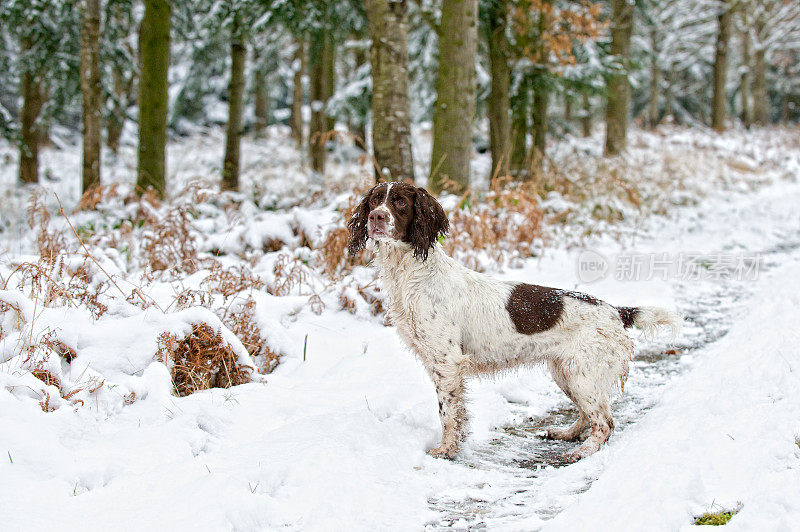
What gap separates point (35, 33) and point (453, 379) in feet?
41.9

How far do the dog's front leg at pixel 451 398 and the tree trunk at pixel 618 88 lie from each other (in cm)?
1133

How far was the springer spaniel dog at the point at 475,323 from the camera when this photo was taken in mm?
3531

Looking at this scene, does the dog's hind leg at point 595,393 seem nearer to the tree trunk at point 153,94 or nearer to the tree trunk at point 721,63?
the tree trunk at point 153,94

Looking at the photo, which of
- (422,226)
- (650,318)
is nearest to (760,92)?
(650,318)

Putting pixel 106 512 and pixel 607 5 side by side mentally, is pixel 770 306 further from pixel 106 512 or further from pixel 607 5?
pixel 607 5

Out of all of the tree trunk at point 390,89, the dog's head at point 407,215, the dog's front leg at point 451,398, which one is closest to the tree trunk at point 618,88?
the tree trunk at point 390,89

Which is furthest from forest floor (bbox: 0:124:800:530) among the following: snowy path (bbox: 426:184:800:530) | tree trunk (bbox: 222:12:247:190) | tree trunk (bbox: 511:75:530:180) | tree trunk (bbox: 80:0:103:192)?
tree trunk (bbox: 511:75:530:180)

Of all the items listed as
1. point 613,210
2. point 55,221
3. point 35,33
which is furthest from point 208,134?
point 613,210

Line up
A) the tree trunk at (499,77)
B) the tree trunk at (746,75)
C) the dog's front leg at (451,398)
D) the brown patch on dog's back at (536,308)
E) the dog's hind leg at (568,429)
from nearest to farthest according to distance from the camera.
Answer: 1. the dog's front leg at (451,398)
2. the brown patch on dog's back at (536,308)
3. the dog's hind leg at (568,429)
4. the tree trunk at (499,77)
5. the tree trunk at (746,75)

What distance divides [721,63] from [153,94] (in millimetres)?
19160

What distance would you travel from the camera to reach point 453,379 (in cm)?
354

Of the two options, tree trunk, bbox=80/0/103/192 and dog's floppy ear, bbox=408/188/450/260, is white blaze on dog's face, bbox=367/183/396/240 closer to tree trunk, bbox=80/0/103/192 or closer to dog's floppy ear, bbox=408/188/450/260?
dog's floppy ear, bbox=408/188/450/260

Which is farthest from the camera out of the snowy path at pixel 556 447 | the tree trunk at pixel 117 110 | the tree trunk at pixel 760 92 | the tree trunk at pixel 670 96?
the tree trunk at pixel 670 96

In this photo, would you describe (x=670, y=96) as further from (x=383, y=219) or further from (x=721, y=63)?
(x=383, y=219)
